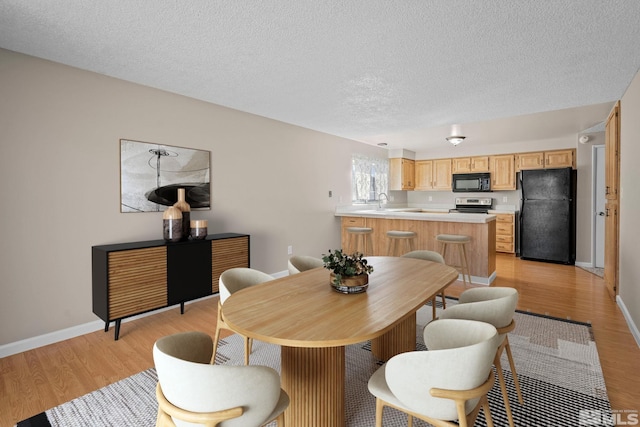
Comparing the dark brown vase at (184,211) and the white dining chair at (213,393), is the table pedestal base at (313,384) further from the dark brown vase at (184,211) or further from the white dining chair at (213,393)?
the dark brown vase at (184,211)

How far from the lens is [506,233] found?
661 cm

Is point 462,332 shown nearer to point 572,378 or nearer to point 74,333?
point 572,378

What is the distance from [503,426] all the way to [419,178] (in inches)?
267

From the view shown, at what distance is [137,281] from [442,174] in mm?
6711

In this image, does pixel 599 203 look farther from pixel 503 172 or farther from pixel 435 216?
pixel 435 216

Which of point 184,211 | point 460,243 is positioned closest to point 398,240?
point 460,243

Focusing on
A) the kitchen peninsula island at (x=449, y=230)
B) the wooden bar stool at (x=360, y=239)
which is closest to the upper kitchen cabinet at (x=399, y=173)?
the kitchen peninsula island at (x=449, y=230)

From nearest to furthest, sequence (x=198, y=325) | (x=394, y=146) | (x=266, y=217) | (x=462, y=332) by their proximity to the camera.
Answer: (x=462, y=332), (x=198, y=325), (x=266, y=217), (x=394, y=146)

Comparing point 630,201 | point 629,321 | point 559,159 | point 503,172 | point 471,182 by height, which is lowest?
point 629,321

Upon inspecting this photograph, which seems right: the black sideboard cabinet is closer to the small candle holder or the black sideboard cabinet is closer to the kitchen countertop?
the small candle holder

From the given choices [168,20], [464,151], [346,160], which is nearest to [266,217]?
[346,160]

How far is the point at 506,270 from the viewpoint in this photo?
530 cm

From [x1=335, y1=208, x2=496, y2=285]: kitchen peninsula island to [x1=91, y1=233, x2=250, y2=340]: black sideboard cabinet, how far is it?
2.73m

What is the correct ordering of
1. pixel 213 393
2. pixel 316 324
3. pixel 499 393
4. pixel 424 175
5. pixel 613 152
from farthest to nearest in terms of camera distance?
pixel 424 175 → pixel 613 152 → pixel 499 393 → pixel 316 324 → pixel 213 393
